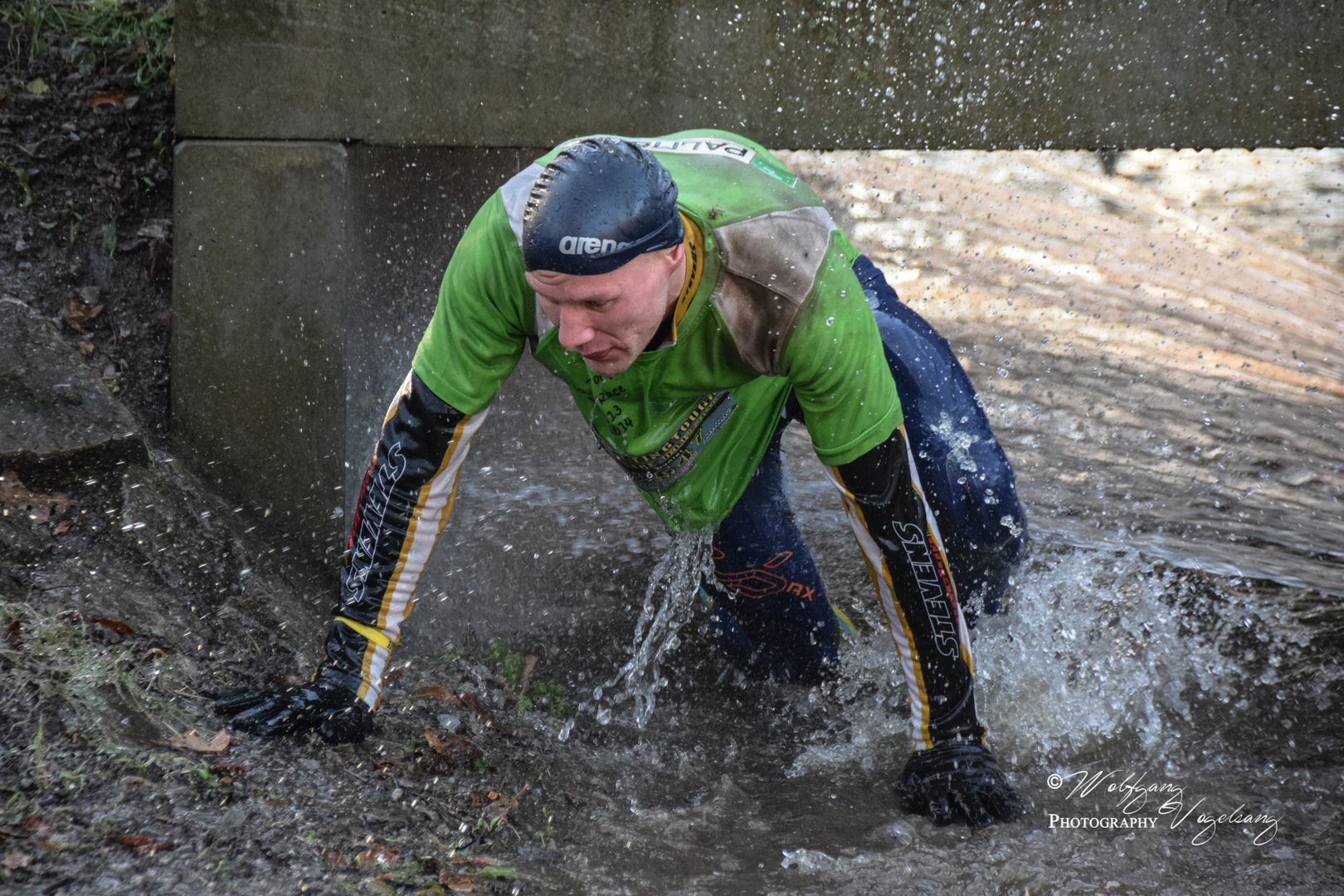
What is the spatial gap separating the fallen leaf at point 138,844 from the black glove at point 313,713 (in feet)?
1.45

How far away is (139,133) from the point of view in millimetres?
4027

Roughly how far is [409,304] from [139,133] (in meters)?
1.22

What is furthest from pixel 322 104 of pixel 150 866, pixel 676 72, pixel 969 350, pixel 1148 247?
pixel 1148 247

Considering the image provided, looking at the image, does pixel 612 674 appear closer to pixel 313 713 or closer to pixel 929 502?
pixel 929 502

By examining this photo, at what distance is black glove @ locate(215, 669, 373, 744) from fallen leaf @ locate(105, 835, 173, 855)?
0.44m

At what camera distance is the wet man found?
2055mm

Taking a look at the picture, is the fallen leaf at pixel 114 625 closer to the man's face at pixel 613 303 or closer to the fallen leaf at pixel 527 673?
the fallen leaf at pixel 527 673

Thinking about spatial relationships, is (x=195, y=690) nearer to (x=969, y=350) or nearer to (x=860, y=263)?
(x=860, y=263)

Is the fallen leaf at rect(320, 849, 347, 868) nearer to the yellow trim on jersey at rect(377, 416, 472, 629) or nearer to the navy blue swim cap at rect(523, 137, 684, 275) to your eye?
the yellow trim on jersey at rect(377, 416, 472, 629)

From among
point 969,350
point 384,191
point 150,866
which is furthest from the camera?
point 969,350

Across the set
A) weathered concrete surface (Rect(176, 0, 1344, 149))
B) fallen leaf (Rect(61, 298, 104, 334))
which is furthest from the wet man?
fallen leaf (Rect(61, 298, 104, 334))

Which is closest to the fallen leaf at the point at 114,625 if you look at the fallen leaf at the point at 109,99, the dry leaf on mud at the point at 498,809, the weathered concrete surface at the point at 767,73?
the dry leaf on mud at the point at 498,809

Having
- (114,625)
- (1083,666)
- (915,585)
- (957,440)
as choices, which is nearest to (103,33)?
(114,625)

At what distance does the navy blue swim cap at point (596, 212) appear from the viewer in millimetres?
1957
